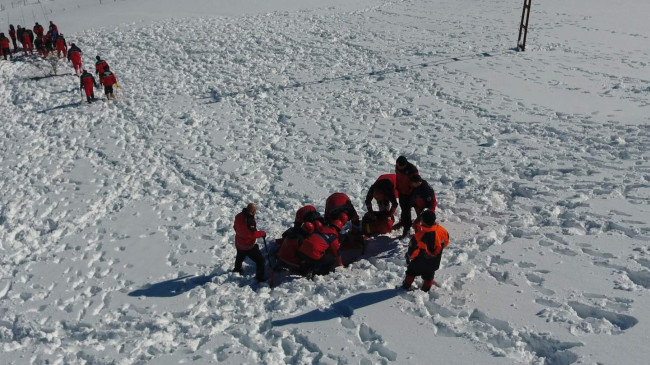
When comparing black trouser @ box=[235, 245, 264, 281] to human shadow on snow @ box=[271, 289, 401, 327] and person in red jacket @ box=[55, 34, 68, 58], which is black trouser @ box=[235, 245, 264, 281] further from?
person in red jacket @ box=[55, 34, 68, 58]

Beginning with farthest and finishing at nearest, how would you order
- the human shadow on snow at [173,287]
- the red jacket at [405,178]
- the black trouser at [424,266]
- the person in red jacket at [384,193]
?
the person in red jacket at [384,193]
the red jacket at [405,178]
the human shadow on snow at [173,287]
the black trouser at [424,266]

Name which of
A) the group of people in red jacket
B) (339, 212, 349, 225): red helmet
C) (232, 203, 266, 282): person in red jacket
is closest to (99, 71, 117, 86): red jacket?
the group of people in red jacket

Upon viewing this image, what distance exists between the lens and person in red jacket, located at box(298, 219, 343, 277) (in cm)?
792

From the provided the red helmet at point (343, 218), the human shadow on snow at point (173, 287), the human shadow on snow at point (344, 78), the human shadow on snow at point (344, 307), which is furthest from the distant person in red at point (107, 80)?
the human shadow on snow at point (344, 307)

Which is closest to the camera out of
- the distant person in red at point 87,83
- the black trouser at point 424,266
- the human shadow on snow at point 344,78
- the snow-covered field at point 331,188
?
the snow-covered field at point 331,188

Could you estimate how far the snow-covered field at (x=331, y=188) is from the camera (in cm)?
689

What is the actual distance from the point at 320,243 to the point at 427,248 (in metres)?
1.82

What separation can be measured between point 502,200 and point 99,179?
32.8 ft

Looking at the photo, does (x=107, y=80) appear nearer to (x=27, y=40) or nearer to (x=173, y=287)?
(x=27, y=40)

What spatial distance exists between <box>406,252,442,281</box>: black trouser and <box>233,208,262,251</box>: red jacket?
101 inches

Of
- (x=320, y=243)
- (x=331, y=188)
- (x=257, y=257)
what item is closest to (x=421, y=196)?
(x=320, y=243)

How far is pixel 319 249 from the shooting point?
793 cm

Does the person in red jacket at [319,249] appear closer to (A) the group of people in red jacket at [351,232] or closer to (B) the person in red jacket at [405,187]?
(A) the group of people in red jacket at [351,232]

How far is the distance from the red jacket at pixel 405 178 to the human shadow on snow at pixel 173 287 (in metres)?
3.77
